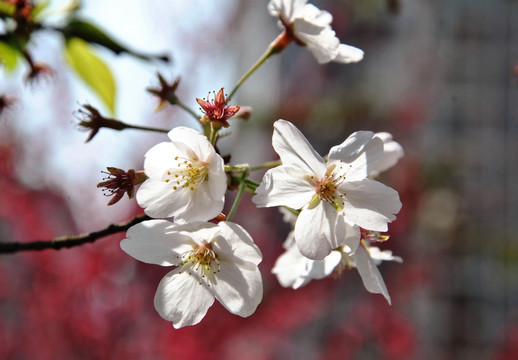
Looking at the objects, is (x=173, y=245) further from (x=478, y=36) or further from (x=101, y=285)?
(x=478, y=36)

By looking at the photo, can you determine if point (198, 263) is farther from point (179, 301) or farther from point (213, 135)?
point (213, 135)

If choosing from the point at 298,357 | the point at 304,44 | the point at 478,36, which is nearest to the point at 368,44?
the point at 478,36

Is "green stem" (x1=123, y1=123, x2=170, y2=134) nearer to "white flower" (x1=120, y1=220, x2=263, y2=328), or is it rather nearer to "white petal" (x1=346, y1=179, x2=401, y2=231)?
"white flower" (x1=120, y1=220, x2=263, y2=328)

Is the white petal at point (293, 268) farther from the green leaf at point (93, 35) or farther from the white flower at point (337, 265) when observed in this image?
the green leaf at point (93, 35)

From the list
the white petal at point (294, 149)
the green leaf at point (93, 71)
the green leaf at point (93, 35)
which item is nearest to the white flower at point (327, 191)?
the white petal at point (294, 149)

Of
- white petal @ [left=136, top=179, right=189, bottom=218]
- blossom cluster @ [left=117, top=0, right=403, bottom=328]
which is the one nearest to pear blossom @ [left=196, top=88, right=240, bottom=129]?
blossom cluster @ [left=117, top=0, right=403, bottom=328]

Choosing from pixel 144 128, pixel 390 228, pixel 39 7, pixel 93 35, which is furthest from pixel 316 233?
pixel 390 228

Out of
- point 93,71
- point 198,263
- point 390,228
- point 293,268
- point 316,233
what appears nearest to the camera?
point 316,233
